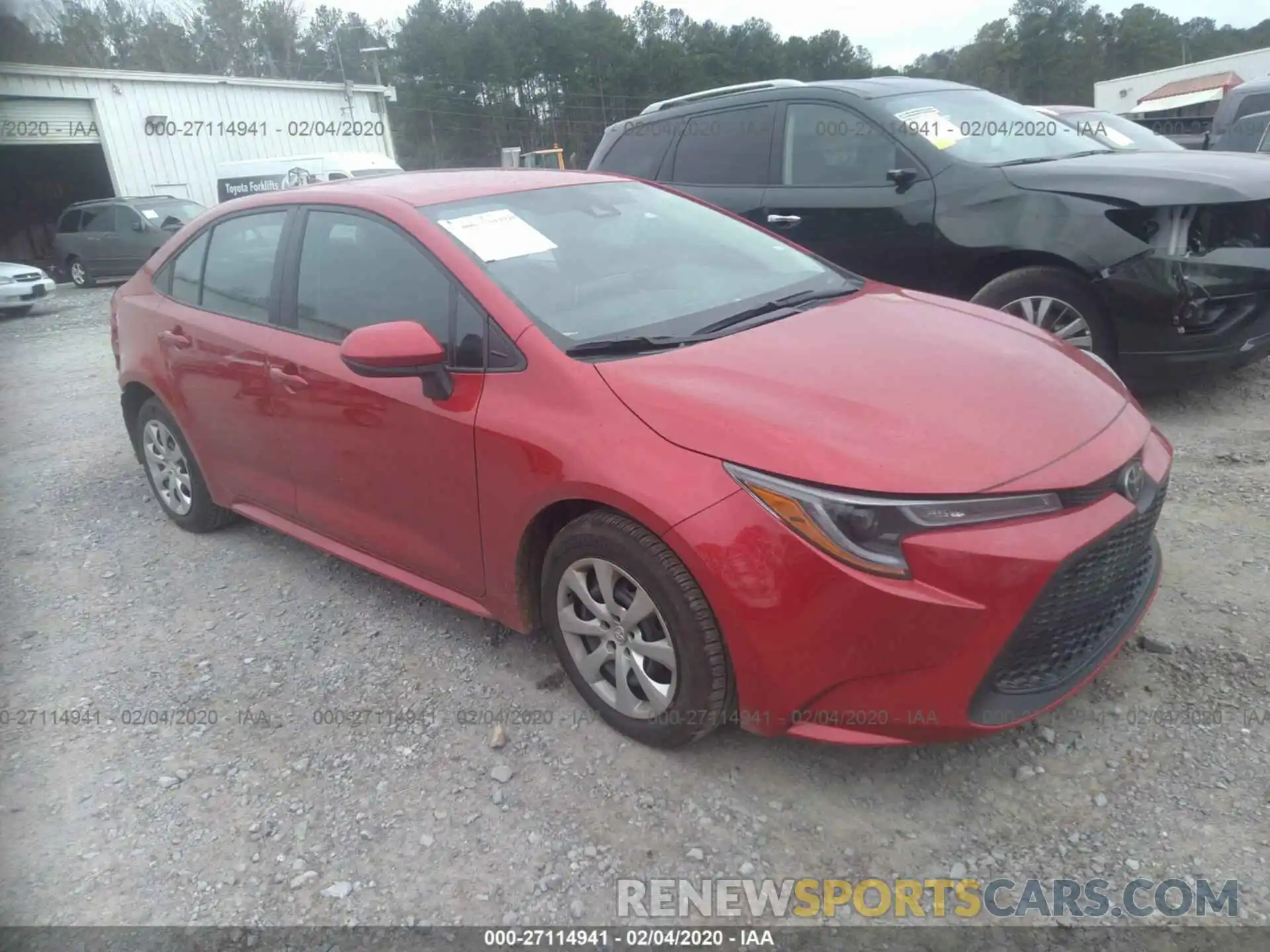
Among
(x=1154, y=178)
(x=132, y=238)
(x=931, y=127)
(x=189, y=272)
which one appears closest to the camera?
(x=189, y=272)

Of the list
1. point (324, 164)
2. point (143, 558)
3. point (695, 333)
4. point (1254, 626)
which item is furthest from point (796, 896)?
point (324, 164)

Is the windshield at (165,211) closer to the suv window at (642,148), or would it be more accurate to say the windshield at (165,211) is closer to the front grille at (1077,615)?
the suv window at (642,148)

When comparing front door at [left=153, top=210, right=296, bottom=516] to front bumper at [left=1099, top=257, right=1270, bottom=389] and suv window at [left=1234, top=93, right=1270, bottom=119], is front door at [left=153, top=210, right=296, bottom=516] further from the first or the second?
suv window at [left=1234, top=93, right=1270, bottom=119]

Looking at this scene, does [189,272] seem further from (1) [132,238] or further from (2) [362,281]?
(1) [132,238]

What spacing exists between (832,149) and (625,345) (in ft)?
11.4

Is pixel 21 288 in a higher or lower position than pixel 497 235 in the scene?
lower

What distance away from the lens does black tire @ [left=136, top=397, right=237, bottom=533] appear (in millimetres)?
4207

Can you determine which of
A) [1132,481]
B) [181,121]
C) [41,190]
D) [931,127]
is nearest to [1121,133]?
[931,127]

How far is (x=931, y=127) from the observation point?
17.3ft

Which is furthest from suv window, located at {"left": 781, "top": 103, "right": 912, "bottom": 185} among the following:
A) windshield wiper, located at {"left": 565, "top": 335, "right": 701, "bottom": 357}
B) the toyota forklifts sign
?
the toyota forklifts sign

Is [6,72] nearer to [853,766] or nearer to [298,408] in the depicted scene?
[298,408]

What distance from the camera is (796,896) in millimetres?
2145

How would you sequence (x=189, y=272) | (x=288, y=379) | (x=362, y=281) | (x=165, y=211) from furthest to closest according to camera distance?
1. (x=165, y=211)
2. (x=189, y=272)
3. (x=288, y=379)
4. (x=362, y=281)

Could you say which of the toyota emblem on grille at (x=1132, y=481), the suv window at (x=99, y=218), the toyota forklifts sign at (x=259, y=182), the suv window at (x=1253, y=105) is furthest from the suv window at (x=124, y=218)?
the toyota emblem on grille at (x=1132, y=481)
